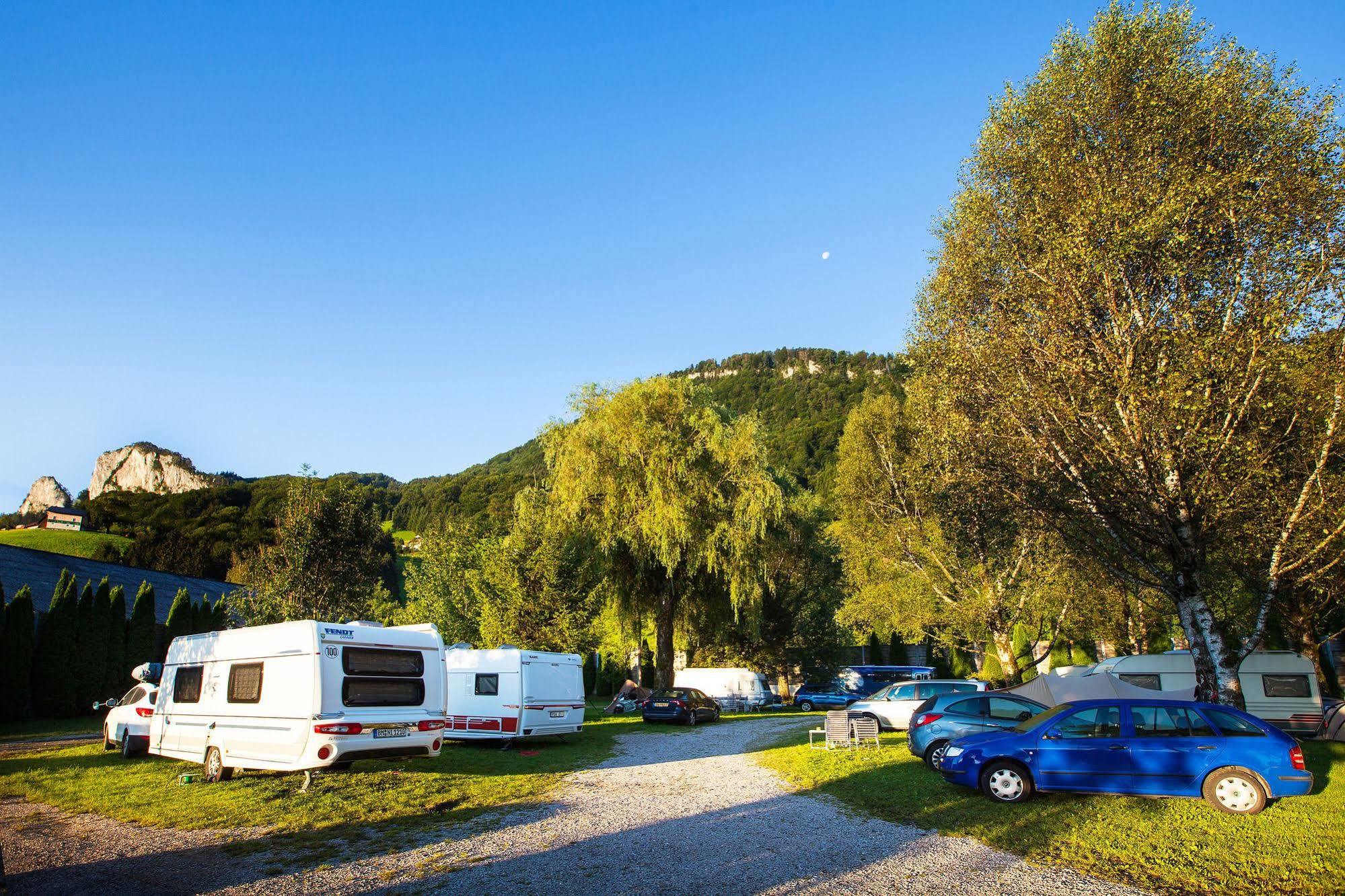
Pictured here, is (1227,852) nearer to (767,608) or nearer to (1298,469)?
(1298,469)

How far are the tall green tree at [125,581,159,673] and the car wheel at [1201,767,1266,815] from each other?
107ft

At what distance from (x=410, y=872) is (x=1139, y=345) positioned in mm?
15134

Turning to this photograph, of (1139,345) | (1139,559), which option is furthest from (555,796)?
(1139,345)

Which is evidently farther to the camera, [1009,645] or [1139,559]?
[1009,645]

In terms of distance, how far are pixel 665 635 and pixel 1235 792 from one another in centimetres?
2133

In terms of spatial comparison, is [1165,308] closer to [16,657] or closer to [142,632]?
[16,657]

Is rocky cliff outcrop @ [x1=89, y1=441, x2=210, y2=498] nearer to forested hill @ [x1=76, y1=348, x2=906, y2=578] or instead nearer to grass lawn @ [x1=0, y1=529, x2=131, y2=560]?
forested hill @ [x1=76, y1=348, x2=906, y2=578]

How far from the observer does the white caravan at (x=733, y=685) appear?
119 feet

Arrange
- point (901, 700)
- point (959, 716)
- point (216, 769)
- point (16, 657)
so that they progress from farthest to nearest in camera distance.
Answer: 1. point (16, 657)
2. point (901, 700)
3. point (959, 716)
4. point (216, 769)

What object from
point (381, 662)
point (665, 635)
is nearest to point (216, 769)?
point (381, 662)

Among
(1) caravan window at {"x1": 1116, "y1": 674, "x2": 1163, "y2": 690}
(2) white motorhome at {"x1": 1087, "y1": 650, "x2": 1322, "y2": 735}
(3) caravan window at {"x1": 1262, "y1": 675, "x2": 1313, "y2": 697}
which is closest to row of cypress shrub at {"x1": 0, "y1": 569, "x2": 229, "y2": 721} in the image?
(1) caravan window at {"x1": 1116, "y1": 674, "x2": 1163, "y2": 690}

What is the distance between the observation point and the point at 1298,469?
47.8ft

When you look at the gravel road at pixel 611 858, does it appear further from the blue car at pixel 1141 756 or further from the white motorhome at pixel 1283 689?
the white motorhome at pixel 1283 689

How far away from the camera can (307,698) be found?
34.1ft
